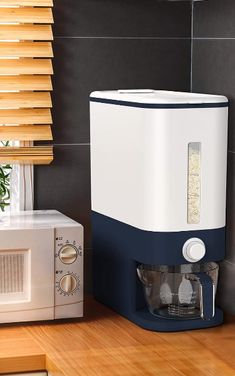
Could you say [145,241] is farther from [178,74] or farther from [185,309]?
[178,74]

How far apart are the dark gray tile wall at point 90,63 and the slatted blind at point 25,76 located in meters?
0.06

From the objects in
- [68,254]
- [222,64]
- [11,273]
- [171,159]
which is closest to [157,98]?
[171,159]

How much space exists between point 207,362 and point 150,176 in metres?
0.45

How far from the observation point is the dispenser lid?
2104 millimetres

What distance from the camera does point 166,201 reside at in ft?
6.98

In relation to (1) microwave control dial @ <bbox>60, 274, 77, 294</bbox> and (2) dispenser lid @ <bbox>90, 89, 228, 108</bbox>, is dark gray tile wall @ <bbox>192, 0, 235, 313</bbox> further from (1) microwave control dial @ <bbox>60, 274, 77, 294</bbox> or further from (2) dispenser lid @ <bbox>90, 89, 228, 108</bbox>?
(1) microwave control dial @ <bbox>60, 274, 77, 294</bbox>

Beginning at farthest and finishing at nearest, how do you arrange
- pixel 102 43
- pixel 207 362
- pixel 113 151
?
pixel 102 43 → pixel 113 151 → pixel 207 362

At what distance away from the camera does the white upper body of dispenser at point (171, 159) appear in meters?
2.11

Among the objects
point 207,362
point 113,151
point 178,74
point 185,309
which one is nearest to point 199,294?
point 185,309

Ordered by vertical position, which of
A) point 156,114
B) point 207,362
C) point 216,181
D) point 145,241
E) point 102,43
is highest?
point 102,43

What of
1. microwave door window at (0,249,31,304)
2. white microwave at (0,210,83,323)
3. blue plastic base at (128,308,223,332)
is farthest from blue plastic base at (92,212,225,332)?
microwave door window at (0,249,31,304)

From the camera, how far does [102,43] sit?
253cm

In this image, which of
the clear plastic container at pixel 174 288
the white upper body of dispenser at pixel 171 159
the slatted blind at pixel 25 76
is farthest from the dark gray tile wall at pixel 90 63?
the clear plastic container at pixel 174 288

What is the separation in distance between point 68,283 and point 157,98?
50 cm
